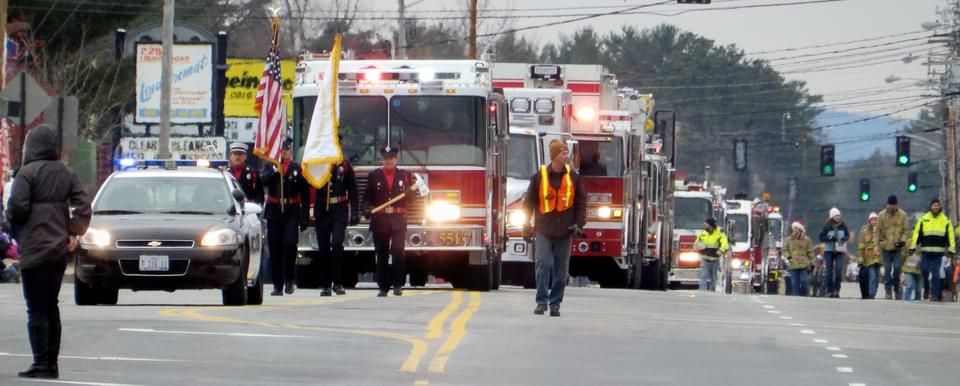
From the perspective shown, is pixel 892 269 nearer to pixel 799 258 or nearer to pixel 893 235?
pixel 893 235

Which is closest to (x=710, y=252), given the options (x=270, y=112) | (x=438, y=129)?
(x=270, y=112)

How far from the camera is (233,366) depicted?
47.5 ft

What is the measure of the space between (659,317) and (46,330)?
980cm

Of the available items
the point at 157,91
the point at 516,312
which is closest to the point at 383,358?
the point at 516,312

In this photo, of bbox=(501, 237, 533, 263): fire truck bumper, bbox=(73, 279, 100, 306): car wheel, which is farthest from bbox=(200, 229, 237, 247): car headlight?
bbox=(501, 237, 533, 263): fire truck bumper

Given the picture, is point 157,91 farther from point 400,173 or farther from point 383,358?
point 383,358

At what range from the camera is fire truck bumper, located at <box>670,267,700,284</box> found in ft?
155

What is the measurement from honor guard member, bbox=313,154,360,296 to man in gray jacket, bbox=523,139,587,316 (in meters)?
4.03

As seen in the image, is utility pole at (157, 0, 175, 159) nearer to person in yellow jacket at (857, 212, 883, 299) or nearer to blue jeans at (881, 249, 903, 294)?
person in yellow jacket at (857, 212, 883, 299)

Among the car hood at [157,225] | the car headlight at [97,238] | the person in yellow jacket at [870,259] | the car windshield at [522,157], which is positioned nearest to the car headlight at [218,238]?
the car hood at [157,225]

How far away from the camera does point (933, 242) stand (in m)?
34.7

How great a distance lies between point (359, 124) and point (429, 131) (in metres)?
0.86

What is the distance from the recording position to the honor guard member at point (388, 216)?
2425 cm

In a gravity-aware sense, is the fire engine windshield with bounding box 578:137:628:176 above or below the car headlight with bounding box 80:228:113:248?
above
